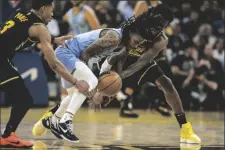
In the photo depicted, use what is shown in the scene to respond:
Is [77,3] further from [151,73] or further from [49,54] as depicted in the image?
[49,54]

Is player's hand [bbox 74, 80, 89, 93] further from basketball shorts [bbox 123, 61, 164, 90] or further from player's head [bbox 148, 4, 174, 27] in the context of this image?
basketball shorts [bbox 123, 61, 164, 90]

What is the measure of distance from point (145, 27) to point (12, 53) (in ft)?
5.58

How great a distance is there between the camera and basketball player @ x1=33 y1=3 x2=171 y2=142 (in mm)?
7598

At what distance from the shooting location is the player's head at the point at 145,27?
788 cm

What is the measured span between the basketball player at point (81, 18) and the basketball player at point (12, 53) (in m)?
5.73

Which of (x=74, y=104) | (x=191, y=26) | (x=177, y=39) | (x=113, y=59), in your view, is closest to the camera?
(x=74, y=104)

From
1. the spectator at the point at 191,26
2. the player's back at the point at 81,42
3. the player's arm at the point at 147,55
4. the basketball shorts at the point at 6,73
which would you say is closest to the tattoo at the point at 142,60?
the player's arm at the point at 147,55

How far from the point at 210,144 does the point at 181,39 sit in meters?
8.21

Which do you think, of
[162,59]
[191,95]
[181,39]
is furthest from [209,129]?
[181,39]

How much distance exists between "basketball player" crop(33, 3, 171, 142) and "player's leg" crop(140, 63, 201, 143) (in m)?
0.82

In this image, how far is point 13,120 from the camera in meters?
7.31

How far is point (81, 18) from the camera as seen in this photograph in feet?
43.5

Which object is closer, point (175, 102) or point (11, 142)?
point (11, 142)

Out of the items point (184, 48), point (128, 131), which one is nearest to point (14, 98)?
point (128, 131)
